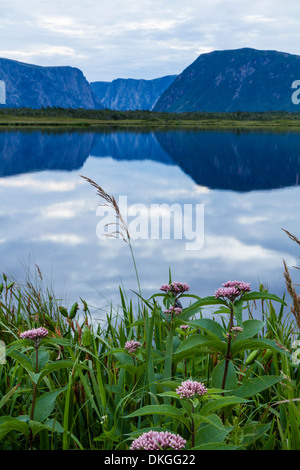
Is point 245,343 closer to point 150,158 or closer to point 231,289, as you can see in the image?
point 231,289

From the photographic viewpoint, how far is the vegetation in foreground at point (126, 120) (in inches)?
5369

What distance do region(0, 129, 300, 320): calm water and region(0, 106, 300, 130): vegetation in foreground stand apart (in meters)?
63.2

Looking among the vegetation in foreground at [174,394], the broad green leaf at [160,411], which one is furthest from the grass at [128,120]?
the broad green leaf at [160,411]

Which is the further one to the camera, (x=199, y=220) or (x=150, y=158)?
(x=150, y=158)

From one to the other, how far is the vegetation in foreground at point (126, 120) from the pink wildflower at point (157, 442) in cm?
13417

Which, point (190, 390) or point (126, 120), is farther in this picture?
point (126, 120)

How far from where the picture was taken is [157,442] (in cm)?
192

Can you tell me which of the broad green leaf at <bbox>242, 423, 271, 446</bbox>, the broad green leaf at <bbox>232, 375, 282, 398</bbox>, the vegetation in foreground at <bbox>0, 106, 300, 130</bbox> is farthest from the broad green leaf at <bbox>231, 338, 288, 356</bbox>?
the vegetation in foreground at <bbox>0, 106, 300, 130</bbox>

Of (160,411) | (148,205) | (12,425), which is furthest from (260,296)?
(148,205)

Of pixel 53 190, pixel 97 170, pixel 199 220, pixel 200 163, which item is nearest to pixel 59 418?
pixel 199 220

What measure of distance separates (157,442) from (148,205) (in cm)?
3028

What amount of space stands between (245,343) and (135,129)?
145 m

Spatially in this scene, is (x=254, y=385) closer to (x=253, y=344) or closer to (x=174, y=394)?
(x=253, y=344)
